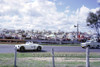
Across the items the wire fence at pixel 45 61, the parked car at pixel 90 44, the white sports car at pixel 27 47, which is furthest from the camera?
the parked car at pixel 90 44

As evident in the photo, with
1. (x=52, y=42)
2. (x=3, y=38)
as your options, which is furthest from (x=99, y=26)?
(x=3, y=38)

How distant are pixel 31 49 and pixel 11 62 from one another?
9.73 m

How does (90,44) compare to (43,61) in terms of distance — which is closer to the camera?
(43,61)

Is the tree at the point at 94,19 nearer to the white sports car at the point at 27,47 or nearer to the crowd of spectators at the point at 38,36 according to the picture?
the crowd of spectators at the point at 38,36

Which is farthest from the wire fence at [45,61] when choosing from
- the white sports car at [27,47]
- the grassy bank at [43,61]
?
the white sports car at [27,47]

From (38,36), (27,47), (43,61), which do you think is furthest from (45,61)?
(38,36)

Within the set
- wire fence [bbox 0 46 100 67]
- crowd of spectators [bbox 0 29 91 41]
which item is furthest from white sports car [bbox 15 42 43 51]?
crowd of spectators [bbox 0 29 91 41]

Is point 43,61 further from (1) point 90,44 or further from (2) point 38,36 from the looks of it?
(2) point 38,36

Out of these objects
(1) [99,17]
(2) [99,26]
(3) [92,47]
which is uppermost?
(1) [99,17]

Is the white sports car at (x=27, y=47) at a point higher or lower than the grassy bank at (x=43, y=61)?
higher

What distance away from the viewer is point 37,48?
1870cm

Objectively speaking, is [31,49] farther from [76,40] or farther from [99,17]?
[99,17]

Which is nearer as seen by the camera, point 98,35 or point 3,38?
point 3,38

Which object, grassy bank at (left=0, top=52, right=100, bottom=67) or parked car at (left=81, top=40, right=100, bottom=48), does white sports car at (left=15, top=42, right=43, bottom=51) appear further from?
parked car at (left=81, top=40, right=100, bottom=48)
